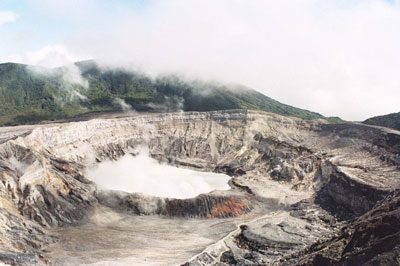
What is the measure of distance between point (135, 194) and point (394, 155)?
46113 mm

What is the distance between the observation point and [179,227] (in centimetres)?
6306

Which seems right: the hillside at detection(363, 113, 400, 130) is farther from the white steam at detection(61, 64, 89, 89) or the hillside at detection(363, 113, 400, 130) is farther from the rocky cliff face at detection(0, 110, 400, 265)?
the white steam at detection(61, 64, 89, 89)

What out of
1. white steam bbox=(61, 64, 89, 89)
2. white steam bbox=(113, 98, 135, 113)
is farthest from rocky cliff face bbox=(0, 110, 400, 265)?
white steam bbox=(61, 64, 89, 89)

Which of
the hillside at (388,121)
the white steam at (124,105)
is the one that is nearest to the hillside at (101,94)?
the white steam at (124,105)

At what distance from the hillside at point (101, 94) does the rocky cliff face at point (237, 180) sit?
38.2m

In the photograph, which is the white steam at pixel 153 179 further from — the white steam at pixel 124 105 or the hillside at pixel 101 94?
the hillside at pixel 101 94

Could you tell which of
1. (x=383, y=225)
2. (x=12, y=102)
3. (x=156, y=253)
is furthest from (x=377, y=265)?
(x=12, y=102)

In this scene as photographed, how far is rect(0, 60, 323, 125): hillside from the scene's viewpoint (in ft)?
509

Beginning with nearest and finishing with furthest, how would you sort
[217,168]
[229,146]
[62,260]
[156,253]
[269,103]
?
1. [62,260]
2. [156,253]
3. [217,168]
4. [229,146]
5. [269,103]

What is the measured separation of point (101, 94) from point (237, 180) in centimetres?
10534

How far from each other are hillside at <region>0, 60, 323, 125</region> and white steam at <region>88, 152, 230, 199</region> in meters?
54.1

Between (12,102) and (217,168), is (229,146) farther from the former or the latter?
(12,102)

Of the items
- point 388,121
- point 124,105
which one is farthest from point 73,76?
point 388,121

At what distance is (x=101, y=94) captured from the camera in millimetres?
177125
